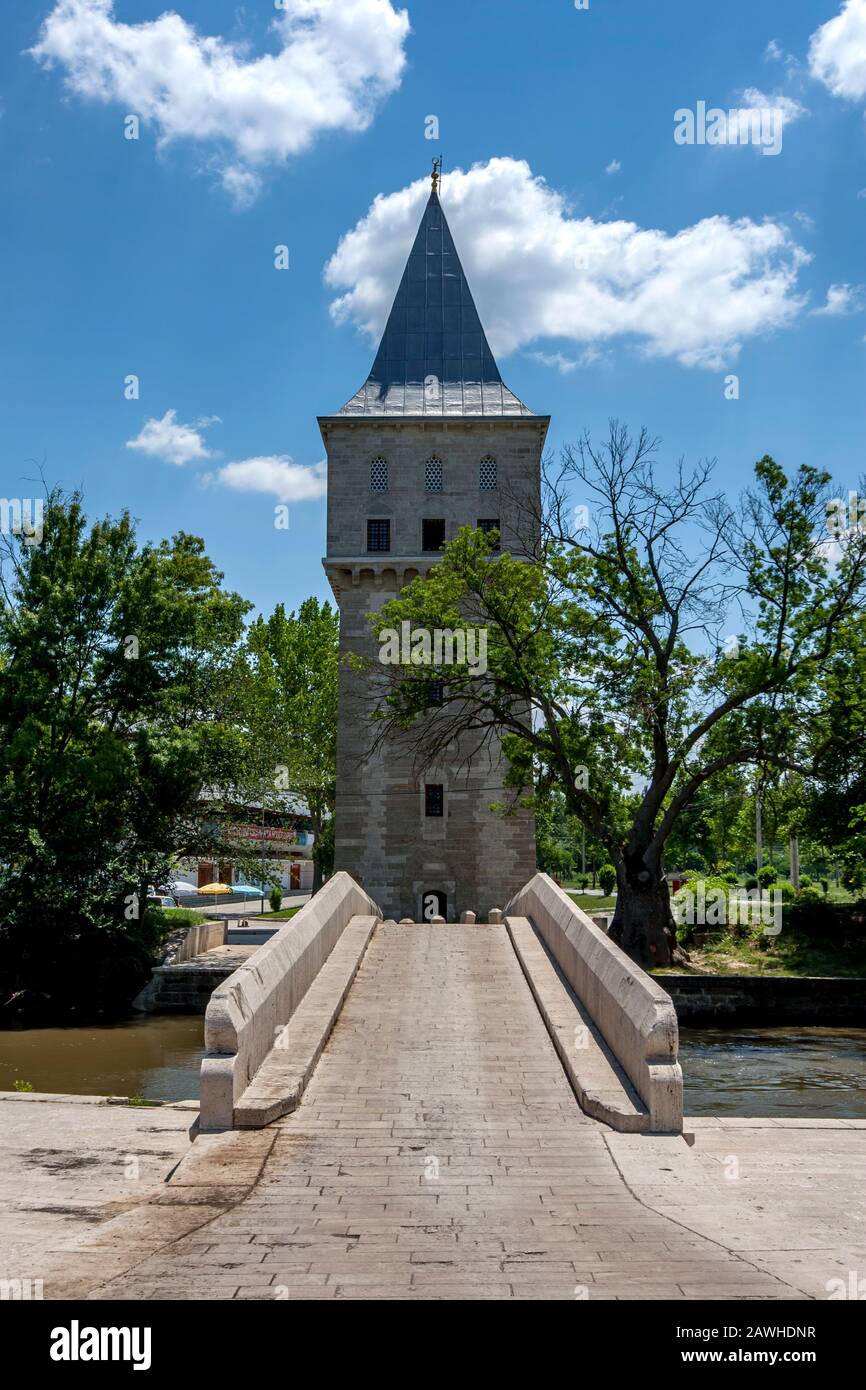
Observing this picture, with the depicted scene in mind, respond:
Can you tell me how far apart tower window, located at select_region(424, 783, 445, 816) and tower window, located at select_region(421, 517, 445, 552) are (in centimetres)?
773

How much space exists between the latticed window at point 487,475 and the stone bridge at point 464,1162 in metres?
24.3

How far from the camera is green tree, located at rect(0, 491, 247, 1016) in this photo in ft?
89.9

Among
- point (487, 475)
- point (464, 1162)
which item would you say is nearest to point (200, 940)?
point (487, 475)

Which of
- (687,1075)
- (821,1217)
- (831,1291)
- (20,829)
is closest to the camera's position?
(831,1291)

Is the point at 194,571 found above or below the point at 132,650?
above

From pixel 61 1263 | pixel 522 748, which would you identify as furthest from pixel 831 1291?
pixel 522 748

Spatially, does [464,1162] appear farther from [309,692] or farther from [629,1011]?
[309,692]

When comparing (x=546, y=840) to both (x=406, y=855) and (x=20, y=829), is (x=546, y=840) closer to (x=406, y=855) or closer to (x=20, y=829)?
(x=406, y=855)

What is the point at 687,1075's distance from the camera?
61.1 feet

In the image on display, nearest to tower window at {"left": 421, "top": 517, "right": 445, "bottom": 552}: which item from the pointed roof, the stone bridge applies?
the pointed roof

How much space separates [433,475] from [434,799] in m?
10.7

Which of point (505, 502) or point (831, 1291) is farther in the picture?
point (505, 502)

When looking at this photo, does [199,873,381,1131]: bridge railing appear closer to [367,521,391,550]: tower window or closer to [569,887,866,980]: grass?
[569,887,866,980]: grass
